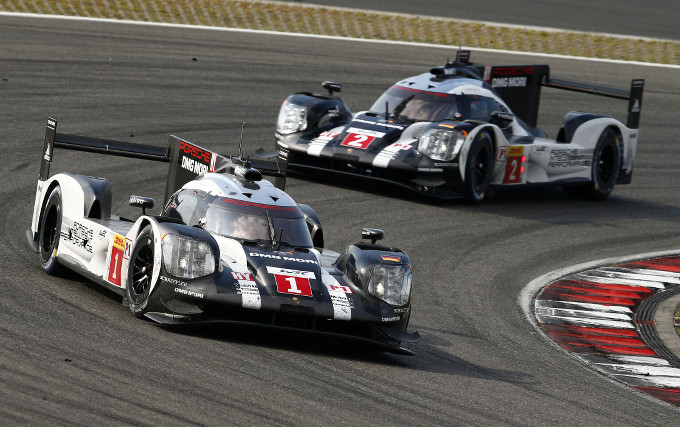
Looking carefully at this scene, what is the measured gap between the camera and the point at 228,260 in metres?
9.50

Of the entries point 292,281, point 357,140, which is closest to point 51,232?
point 292,281

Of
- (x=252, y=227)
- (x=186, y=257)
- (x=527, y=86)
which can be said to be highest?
(x=527, y=86)

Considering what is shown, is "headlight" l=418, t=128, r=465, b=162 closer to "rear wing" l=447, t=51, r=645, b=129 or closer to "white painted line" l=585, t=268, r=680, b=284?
"rear wing" l=447, t=51, r=645, b=129

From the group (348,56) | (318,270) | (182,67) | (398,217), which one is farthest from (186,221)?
(348,56)

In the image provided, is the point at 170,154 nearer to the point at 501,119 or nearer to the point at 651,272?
the point at 651,272

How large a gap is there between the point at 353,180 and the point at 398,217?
1404 millimetres

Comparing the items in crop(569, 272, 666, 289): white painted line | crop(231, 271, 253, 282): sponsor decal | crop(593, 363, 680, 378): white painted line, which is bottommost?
crop(593, 363, 680, 378): white painted line

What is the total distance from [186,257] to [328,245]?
15.9 feet

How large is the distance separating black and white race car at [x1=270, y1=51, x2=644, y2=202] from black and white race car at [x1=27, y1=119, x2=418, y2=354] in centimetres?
533

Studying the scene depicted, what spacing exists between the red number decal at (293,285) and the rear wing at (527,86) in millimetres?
9840

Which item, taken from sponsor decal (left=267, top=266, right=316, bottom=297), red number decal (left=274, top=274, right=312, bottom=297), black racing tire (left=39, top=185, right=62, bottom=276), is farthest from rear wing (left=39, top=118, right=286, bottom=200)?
red number decal (left=274, top=274, right=312, bottom=297)

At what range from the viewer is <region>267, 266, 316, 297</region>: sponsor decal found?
9148 millimetres

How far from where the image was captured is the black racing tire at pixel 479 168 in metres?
16.6

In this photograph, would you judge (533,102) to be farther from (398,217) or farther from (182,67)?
(182,67)
